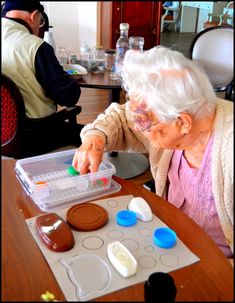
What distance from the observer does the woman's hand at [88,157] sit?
3.47 feet

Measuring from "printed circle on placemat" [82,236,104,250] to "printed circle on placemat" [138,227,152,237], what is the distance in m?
0.09

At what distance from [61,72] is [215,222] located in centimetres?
113

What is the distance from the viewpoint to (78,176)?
3.41 ft

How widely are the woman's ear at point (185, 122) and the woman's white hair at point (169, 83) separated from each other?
0.04ft

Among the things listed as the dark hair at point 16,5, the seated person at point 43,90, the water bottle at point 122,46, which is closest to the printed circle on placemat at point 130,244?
the dark hair at point 16,5

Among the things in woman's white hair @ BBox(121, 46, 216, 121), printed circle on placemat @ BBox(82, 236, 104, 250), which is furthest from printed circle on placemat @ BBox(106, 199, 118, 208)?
woman's white hair @ BBox(121, 46, 216, 121)

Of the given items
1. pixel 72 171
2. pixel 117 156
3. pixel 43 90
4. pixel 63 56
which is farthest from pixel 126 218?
pixel 117 156

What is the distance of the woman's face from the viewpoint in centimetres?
95

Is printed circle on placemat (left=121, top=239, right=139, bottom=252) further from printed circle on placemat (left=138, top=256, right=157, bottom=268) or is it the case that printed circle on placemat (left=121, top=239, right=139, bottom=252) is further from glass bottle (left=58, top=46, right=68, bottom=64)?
glass bottle (left=58, top=46, right=68, bottom=64)

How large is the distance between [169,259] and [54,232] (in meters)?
0.25

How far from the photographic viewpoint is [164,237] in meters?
0.79

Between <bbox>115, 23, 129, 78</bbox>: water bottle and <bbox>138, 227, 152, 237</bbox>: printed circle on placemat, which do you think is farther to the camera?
<bbox>115, 23, 129, 78</bbox>: water bottle

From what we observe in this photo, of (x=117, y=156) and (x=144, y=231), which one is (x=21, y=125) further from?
→ (x=117, y=156)

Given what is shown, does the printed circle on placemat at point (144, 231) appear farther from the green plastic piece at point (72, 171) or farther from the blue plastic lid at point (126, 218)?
the green plastic piece at point (72, 171)
